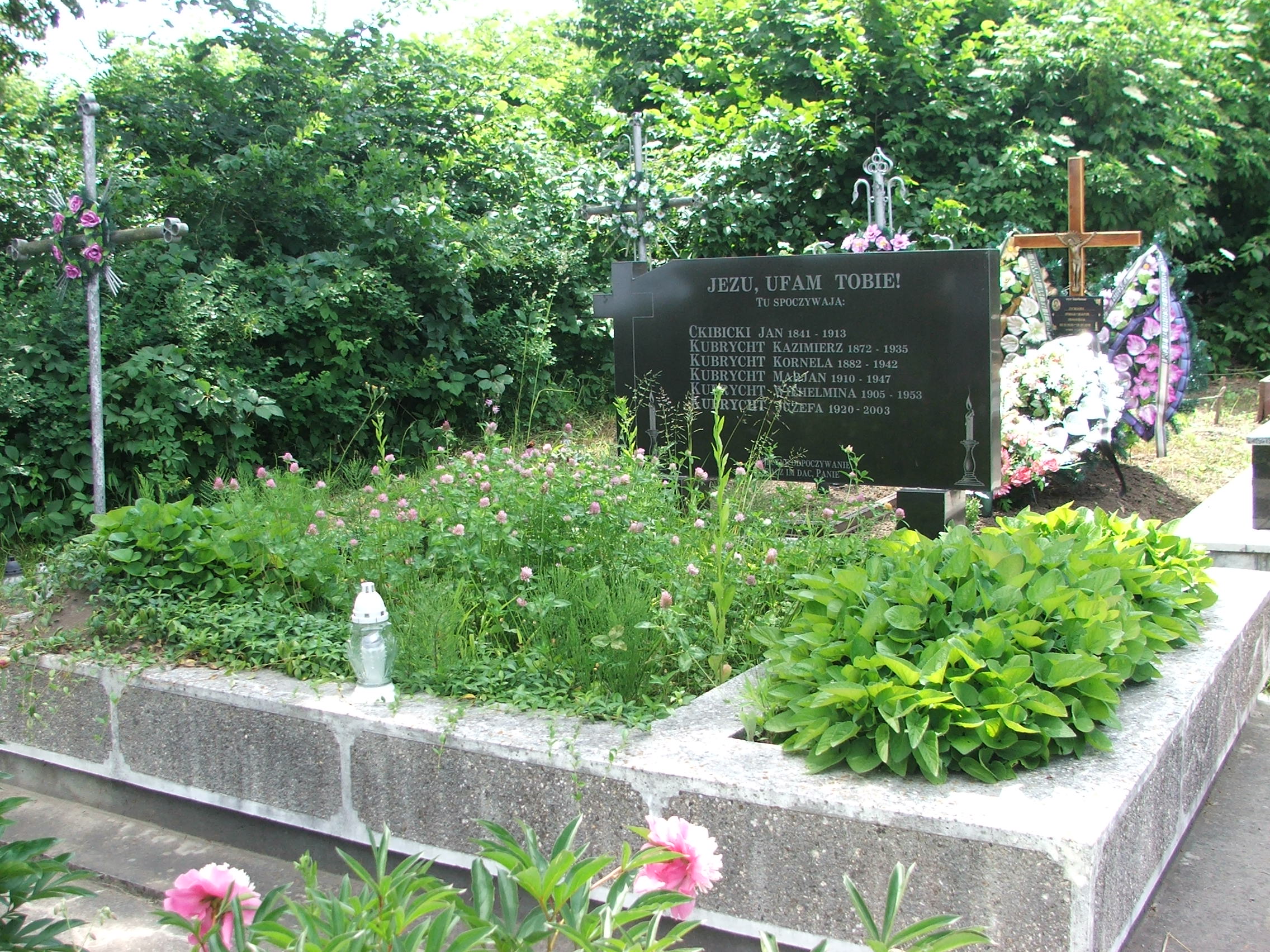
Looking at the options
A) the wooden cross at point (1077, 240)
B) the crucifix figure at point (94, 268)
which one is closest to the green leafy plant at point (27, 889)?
the crucifix figure at point (94, 268)

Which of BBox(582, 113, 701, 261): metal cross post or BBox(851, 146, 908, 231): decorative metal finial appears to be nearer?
BBox(582, 113, 701, 261): metal cross post

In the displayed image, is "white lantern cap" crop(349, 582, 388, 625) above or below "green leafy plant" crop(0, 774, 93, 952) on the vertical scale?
above

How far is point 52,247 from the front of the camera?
4.71 metres

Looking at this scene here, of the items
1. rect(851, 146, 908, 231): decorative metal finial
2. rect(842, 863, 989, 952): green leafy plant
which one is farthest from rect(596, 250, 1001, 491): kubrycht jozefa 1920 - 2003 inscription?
rect(842, 863, 989, 952): green leafy plant

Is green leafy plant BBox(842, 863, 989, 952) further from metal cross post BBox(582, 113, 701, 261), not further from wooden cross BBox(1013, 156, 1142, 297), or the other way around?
metal cross post BBox(582, 113, 701, 261)

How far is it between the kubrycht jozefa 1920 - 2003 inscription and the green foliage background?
2.36 m

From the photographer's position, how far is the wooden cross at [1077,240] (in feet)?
23.0

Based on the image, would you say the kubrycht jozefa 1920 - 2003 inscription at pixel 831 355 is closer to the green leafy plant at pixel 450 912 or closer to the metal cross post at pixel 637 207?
the metal cross post at pixel 637 207

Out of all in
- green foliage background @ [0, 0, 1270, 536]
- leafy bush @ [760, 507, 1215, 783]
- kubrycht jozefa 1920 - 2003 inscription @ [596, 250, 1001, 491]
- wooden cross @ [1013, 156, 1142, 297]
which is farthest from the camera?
wooden cross @ [1013, 156, 1142, 297]

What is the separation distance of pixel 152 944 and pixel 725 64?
36.8ft

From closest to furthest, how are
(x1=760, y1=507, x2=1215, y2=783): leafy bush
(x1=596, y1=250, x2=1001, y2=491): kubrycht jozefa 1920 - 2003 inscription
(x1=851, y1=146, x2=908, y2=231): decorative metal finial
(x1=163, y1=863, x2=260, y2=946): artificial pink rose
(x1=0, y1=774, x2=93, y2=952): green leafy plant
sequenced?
(x1=163, y1=863, x2=260, y2=946): artificial pink rose
(x1=0, y1=774, x2=93, y2=952): green leafy plant
(x1=760, y1=507, x2=1215, y2=783): leafy bush
(x1=596, y1=250, x2=1001, y2=491): kubrycht jozefa 1920 - 2003 inscription
(x1=851, y1=146, x2=908, y2=231): decorative metal finial

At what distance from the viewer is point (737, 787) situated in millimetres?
2393

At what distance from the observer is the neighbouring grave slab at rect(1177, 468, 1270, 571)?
4.64 m

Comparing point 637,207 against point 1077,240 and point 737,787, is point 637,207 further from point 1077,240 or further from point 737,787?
point 737,787
